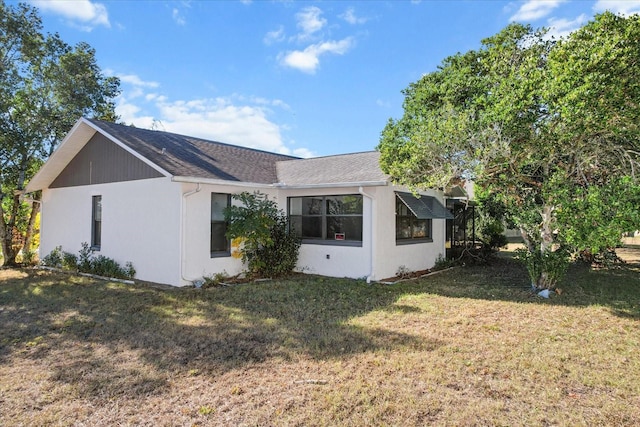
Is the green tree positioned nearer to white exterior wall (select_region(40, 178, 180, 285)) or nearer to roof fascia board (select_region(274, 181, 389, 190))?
roof fascia board (select_region(274, 181, 389, 190))

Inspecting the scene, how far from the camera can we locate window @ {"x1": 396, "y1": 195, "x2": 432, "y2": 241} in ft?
41.1

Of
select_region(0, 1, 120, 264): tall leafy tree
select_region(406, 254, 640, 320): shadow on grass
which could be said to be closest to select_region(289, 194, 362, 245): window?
select_region(406, 254, 640, 320): shadow on grass

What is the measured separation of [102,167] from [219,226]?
4.87m

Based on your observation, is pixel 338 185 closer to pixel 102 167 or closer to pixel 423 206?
pixel 423 206

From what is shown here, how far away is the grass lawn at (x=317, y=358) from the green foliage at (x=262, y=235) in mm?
2155

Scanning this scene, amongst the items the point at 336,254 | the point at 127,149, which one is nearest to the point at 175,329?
the point at 336,254

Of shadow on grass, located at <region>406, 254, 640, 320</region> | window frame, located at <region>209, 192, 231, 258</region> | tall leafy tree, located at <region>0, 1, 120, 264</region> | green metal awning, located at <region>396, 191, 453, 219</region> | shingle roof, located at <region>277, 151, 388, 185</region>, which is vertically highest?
tall leafy tree, located at <region>0, 1, 120, 264</region>

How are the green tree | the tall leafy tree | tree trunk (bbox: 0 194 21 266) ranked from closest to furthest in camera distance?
the green tree, the tall leafy tree, tree trunk (bbox: 0 194 21 266)

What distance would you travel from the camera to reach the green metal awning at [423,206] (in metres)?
12.0

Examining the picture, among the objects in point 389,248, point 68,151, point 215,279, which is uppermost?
point 68,151

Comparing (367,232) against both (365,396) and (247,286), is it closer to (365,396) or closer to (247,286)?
(247,286)

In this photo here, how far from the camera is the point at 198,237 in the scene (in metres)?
10.8

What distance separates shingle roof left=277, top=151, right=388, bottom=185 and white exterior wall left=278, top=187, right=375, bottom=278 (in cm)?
34

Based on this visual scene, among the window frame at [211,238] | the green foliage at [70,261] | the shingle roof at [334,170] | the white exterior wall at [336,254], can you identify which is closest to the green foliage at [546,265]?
the white exterior wall at [336,254]
